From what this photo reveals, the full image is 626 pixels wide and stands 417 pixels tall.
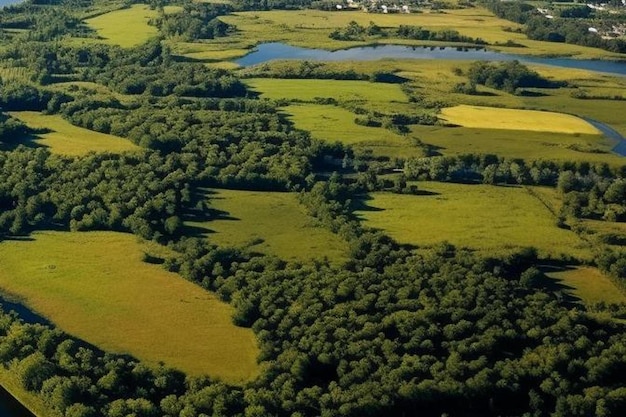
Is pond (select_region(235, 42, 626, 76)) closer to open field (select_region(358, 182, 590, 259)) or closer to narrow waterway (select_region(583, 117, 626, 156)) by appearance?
narrow waterway (select_region(583, 117, 626, 156))

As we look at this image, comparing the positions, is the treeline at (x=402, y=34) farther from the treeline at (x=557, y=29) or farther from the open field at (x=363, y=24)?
the treeline at (x=557, y=29)

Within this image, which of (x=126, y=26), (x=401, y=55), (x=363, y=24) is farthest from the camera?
(x=363, y=24)

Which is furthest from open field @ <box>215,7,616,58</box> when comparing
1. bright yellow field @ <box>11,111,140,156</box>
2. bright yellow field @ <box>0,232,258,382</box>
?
bright yellow field @ <box>0,232,258,382</box>

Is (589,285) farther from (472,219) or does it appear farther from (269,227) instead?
(269,227)

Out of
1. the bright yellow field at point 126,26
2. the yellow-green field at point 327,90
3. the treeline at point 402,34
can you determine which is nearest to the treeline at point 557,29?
the treeline at point 402,34

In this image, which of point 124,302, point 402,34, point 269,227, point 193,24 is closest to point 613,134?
point 269,227
